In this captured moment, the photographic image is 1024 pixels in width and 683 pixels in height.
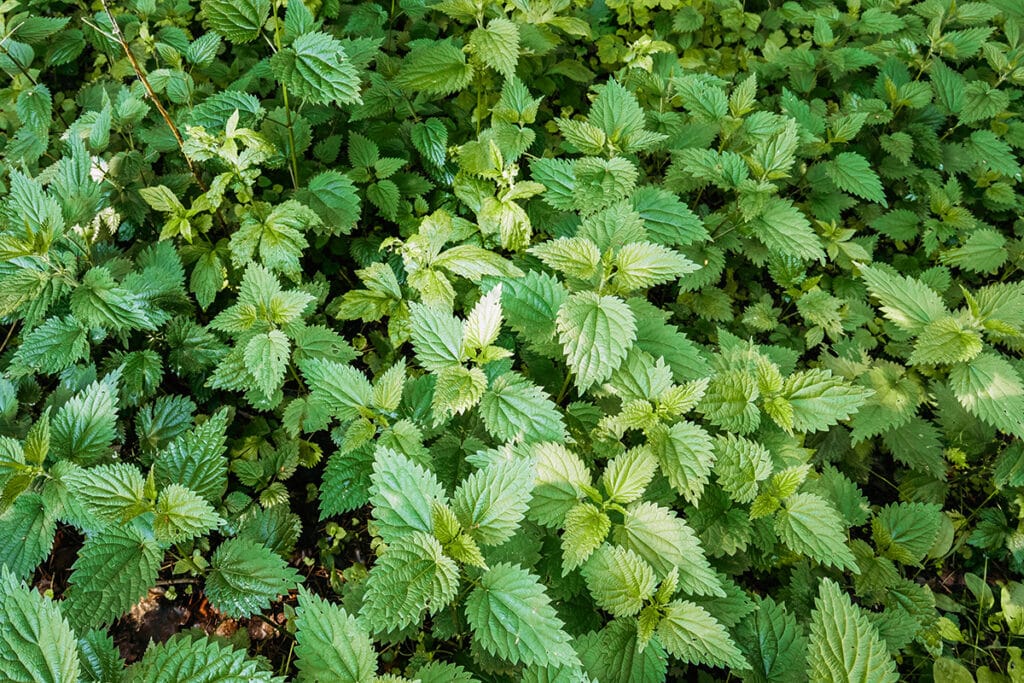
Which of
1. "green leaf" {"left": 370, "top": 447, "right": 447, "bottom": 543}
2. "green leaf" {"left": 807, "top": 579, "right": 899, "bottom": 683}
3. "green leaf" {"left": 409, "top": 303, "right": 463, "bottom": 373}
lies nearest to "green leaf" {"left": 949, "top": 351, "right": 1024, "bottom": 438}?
"green leaf" {"left": 807, "top": 579, "right": 899, "bottom": 683}

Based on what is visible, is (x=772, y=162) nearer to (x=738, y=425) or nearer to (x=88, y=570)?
(x=738, y=425)

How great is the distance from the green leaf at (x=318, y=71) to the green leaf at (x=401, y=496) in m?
1.53

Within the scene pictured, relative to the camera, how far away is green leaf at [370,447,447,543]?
1823mm

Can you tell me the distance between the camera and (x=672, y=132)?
331cm

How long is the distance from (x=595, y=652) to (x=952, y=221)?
3143 millimetres

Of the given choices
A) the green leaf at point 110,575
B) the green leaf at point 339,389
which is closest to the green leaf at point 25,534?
the green leaf at point 110,575

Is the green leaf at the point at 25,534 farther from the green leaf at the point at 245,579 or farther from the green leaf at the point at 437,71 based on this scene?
the green leaf at the point at 437,71

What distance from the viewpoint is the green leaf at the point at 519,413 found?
2078 mm

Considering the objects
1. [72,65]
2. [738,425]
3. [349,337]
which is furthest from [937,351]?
[72,65]

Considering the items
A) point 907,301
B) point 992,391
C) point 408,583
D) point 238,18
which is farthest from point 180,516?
point 992,391

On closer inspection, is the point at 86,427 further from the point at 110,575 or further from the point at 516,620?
the point at 516,620

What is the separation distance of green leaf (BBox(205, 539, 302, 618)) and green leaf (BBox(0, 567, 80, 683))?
21.7 inches

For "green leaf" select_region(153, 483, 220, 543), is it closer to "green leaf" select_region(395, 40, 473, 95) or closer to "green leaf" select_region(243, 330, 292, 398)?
"green leaf" select_region(243, 330, 292, 398)

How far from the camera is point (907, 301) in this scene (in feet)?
8.50
